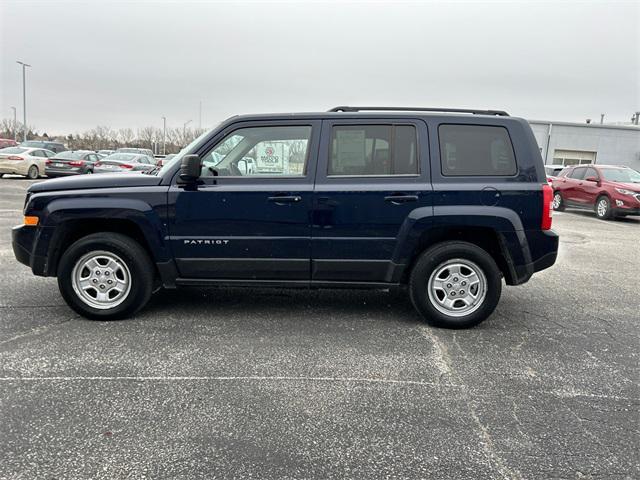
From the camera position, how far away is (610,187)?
13.9 m

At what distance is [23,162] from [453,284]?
22349 mm

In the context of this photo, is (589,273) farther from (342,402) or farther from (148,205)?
(148,205)

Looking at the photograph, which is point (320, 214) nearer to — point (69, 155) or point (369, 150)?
point (369, 150)

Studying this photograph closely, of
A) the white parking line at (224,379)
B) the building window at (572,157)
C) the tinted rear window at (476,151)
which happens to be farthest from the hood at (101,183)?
the building window at (572,157)

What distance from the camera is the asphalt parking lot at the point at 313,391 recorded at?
2541 millimetres

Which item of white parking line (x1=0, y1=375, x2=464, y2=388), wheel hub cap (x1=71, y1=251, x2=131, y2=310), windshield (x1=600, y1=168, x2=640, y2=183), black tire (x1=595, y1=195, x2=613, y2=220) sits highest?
windshield (x1=600, y1=168, x2=640, y2=183)

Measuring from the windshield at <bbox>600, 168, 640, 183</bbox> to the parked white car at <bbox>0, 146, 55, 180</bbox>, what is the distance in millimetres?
22385

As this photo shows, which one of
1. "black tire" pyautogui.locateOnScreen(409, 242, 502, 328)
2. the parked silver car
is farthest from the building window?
"black tire" pyautogui.locateOnScreen(409, 242, 502, 328)

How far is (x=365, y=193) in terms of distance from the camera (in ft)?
14.1

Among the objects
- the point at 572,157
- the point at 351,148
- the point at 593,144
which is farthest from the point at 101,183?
the point at 593,144

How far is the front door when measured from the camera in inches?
171

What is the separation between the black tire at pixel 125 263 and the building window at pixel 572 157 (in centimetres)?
3925

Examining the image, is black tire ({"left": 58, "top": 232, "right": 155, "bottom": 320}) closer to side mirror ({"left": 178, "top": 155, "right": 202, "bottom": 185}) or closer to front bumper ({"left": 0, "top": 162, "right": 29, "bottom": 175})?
side mirror ({"left": 178, "top": 155, "right": 202, "bottom": 185})

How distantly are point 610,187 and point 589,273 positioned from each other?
8.44m
